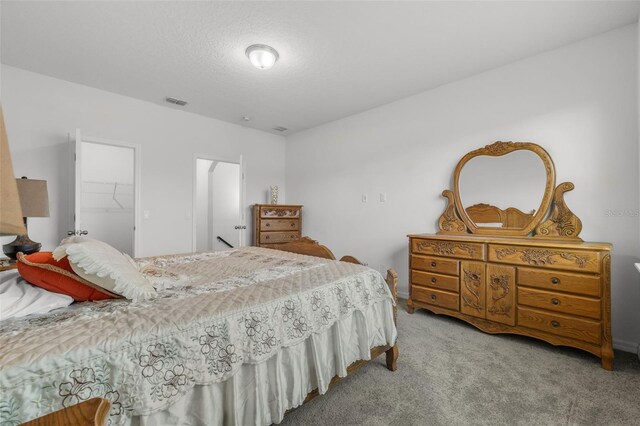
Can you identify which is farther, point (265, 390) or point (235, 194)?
point (235, 194)

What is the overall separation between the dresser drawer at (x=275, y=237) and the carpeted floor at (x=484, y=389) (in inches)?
114

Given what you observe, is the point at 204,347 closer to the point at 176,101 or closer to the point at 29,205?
the point at 29,205

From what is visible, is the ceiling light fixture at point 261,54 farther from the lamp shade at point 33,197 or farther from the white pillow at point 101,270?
the lamp shade at point 33,197

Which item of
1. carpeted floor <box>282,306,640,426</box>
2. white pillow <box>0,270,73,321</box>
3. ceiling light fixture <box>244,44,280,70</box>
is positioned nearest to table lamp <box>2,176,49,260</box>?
white pillow <box>0,270,73,321</box>

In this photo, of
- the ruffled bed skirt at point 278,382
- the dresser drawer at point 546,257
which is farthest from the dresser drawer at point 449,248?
the ruffled bed skirt at point 278,382

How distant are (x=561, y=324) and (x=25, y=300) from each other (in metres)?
3.38

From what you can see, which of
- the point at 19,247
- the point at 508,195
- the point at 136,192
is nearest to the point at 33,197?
the point at 19,247

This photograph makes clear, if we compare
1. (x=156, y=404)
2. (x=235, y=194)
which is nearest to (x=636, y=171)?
(x=156, y=404)

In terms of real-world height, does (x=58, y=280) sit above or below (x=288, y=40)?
below

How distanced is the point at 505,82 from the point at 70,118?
4923 mm

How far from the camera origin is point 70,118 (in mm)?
3205

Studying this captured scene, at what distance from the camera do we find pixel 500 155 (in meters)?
2.93

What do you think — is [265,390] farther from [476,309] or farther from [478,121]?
[478,121]

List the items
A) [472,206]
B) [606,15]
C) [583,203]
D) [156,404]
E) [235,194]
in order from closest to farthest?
[156,404] < [606,15] < [583,203] < [472,206] < [235,194]
